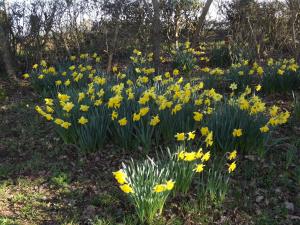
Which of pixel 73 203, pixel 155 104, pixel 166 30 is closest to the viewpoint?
pixel 73 203

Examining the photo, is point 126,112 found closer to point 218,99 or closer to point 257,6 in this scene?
point 218,99

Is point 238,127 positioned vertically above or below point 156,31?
below

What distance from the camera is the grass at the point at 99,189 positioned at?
3.39 m

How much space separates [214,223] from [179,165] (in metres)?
0.56

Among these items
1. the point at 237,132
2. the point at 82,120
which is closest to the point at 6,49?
the point at 82,120

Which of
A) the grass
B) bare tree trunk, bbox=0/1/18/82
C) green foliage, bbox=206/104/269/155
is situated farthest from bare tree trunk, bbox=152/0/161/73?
green foliage, bbox=206/104/269/155

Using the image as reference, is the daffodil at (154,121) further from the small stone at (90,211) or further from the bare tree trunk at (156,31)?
the bare tree trunk at (156,31)

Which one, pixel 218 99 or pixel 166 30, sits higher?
pixel 166 30

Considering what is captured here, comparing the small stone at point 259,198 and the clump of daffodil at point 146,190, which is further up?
the clump of daffodil at point 146,190

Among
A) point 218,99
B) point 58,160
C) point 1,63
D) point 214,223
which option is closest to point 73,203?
point 58,160

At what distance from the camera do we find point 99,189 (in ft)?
12.6

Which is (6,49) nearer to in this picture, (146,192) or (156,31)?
(156,31)

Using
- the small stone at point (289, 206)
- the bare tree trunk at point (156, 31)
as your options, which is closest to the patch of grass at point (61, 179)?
the small stone at point (289, 206)

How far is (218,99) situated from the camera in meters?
4.54
